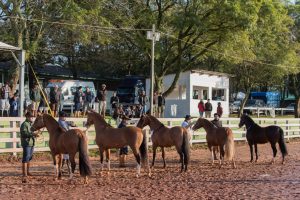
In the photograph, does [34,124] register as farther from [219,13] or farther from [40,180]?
[219,13]

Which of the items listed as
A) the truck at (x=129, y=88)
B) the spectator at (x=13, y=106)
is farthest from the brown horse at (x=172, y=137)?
the truck at (x=129, y=88)

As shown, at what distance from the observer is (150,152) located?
21391 millimetres

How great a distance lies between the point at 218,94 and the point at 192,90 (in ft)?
25.6

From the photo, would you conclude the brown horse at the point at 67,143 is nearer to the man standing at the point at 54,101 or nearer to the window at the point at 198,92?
the man standing at the point at 54,101

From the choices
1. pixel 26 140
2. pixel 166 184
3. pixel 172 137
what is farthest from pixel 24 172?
pixel 172 137

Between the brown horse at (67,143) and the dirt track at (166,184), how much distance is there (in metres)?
0.45

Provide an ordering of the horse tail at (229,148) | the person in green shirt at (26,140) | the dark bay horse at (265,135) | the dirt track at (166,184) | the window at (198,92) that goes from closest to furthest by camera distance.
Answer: the dirt track at (166,184) < the person in green shirt at (26,140) < the horse tail at (229,148) < the dark bay horse at (265,135) < the window at (198,92)

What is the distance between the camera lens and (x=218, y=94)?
48469 millimetres

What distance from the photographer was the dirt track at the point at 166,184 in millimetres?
10953

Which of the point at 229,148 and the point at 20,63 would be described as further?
the point at 20,63

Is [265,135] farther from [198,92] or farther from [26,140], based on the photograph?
[198,92]

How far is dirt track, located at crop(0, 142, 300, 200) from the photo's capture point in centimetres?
1095

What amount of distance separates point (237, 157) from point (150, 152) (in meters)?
3.81

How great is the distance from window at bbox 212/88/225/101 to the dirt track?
Result: 2922cm
